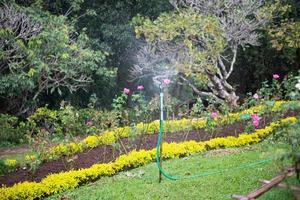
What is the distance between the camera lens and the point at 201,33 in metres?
10.4

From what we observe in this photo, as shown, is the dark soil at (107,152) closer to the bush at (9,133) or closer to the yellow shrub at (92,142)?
the yellow shrub at (92,142)

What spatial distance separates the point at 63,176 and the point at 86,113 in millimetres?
5864

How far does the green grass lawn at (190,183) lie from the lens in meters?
4.79

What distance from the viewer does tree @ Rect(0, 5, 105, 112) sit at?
29.6ft

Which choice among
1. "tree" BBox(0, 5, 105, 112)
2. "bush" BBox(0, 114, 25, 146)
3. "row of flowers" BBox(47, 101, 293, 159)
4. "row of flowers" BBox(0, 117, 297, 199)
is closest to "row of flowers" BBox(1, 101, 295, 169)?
"row of flowers" BBox(47, 101, 293, 159)

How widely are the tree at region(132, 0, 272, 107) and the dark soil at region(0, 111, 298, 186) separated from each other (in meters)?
2.35

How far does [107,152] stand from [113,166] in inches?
40.7

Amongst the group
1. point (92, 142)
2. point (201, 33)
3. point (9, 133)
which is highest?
point (201, 33)

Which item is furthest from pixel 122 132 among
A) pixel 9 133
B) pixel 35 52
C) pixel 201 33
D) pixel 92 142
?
pixel 201 33

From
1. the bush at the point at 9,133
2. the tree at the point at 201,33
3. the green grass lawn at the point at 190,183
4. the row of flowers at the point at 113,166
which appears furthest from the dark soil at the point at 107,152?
the bush at the point at 9,133

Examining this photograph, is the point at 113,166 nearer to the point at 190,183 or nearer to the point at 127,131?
the point at 190,183

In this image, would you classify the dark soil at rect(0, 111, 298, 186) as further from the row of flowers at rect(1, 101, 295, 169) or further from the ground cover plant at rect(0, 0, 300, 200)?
the row of flowers at rect(1, 101, 295, 169)

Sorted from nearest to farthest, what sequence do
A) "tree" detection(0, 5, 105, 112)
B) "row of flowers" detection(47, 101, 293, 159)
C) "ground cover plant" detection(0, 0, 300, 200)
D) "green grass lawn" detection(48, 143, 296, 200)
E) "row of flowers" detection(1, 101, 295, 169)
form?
"green grass lawn" detection(48, 143, 296, 200)
"ground cover plant" detection(0, 0, 300, 200)
"row of flowers" detection(1, 101, 295, 169)
"row of flowers" detection(47, 101, 293, 159)
"tree" detection(0, 5, 105, 112)

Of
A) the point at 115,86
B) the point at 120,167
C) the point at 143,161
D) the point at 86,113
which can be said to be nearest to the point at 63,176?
the point at 120,167
